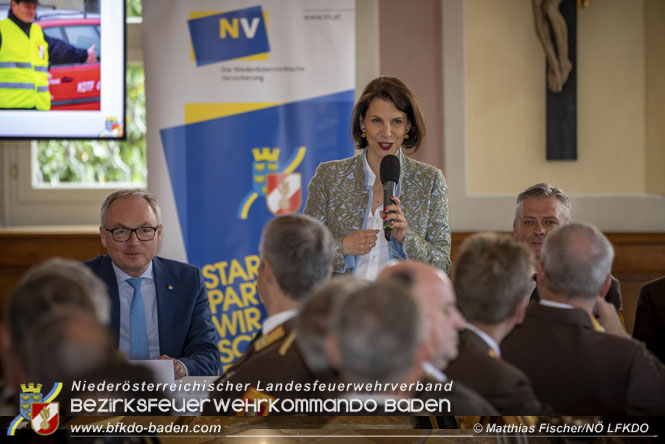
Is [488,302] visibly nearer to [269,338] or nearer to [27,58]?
[269,338]

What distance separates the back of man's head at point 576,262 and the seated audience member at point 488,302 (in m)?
0.05

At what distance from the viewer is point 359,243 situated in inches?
54.2

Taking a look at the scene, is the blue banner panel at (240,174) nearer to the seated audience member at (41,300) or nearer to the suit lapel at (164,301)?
the suit lapel at (164,301)

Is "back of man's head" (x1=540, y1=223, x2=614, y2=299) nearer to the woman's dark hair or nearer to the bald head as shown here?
the bald head

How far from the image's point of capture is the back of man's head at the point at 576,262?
3.34 ft

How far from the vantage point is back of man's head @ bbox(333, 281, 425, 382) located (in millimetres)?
839

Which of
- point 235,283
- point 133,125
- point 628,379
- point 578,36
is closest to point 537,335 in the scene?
point 628,379

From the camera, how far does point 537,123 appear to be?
4016 millimetres

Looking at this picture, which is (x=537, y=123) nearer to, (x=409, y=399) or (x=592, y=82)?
(x=592, y=82)

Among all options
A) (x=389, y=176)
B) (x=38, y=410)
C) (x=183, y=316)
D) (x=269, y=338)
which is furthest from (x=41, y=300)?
(x=389, y=176)

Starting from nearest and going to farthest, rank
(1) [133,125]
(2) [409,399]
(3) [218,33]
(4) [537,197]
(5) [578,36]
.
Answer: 1. (2) [409,399]
2. (4) [537,197]
3. (3) [218,33]
4. (5) [578,36]
5. (1) [133,125]

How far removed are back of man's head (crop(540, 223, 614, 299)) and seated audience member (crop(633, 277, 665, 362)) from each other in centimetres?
18

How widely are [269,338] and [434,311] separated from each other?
32 centimetres

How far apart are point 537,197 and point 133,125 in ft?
11.9
